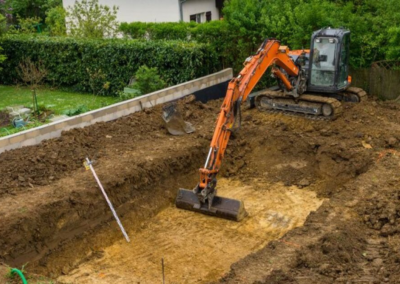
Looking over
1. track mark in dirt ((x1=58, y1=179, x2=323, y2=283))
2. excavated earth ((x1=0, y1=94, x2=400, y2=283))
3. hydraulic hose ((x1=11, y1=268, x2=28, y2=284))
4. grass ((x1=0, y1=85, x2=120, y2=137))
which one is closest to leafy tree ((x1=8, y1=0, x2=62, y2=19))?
grass ((x1=0, y1=85, x2=120, y2=137))

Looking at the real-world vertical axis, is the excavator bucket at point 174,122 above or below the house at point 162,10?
below

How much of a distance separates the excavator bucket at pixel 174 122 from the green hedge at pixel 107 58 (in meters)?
3.71

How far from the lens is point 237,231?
1080 cm

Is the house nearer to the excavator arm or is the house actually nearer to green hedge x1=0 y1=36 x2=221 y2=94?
green hedge x1=0 y1=36 x2=221 y2=94

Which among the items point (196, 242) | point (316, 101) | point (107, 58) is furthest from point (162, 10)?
point (196, 242)

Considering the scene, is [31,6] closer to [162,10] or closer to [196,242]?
[162,10]

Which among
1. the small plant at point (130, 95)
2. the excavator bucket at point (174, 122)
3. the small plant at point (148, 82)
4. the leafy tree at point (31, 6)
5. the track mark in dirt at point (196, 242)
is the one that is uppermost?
the leafy tree at point (31, 6)

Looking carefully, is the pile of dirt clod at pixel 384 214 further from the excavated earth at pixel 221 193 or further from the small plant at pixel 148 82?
the small plant at pixel 148 82

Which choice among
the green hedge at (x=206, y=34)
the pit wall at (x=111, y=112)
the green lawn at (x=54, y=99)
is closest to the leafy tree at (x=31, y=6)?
the green lawn at (x=54, y=99)

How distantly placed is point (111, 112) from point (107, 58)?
16.8ft

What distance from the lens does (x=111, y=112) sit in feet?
48.5

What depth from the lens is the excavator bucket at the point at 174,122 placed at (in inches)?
562

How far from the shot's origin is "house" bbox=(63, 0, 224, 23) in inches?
969

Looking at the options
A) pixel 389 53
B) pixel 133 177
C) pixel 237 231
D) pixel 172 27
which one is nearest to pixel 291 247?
pixel 237 231
